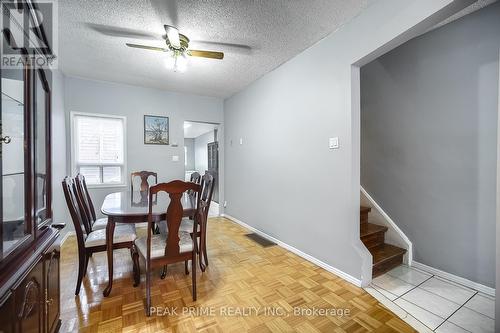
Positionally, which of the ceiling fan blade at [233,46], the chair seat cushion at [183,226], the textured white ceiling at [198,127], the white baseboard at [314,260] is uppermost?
the ceiling fan blade at [233,46]

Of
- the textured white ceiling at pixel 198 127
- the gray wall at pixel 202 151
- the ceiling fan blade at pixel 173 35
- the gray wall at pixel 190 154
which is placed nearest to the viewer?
the ceiling fan blade at pixel 173 35

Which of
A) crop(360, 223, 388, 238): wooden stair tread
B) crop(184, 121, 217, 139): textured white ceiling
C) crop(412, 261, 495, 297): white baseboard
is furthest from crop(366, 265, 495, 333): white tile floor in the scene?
crop(184, 121, 217, 139): textured white ceiling

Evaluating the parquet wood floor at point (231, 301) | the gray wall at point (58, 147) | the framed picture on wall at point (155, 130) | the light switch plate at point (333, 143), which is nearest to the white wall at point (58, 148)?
the gray wall at point (58, 147)

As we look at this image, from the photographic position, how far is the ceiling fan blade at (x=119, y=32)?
2.16 metres

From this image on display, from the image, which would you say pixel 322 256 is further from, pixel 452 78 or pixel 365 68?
pixel 365 68

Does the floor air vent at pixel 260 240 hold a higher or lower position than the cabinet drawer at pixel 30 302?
lower

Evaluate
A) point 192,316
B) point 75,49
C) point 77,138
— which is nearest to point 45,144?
point 192,316

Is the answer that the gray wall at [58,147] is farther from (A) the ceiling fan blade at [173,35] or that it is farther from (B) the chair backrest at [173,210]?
(B) the chair backrest at [173,210]

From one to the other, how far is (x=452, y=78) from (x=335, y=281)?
2370 millimetres

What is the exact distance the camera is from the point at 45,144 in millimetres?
1308

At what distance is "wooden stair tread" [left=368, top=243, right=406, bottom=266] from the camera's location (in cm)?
224

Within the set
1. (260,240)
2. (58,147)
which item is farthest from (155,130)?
(260,240)

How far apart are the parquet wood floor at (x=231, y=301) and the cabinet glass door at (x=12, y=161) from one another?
3.35ft

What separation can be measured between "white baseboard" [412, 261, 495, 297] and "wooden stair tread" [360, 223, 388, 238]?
46 centimetres
